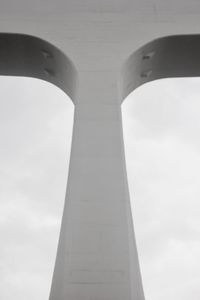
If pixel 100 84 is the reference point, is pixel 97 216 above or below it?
below

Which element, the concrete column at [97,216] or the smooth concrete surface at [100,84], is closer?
the concrete column at [97,216]

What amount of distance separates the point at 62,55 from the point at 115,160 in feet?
9.59

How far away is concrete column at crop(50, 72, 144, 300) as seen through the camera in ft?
19.4

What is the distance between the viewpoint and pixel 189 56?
9773mm

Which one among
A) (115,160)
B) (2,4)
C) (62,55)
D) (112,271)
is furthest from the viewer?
(2,4)

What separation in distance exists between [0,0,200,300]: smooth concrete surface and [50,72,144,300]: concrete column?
0.01m

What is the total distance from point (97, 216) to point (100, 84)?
2.84 metres

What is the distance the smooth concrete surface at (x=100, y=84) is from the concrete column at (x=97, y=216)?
0.01 meters

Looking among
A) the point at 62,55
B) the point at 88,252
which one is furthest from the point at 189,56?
the point at 88,252

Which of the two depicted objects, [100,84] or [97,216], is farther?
[100,84]

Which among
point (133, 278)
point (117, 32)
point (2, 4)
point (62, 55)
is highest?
point (2, 4)

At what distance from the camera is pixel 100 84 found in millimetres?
8062

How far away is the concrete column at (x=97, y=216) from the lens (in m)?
5.91

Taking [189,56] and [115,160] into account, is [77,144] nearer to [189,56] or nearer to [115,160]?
[115,160]
